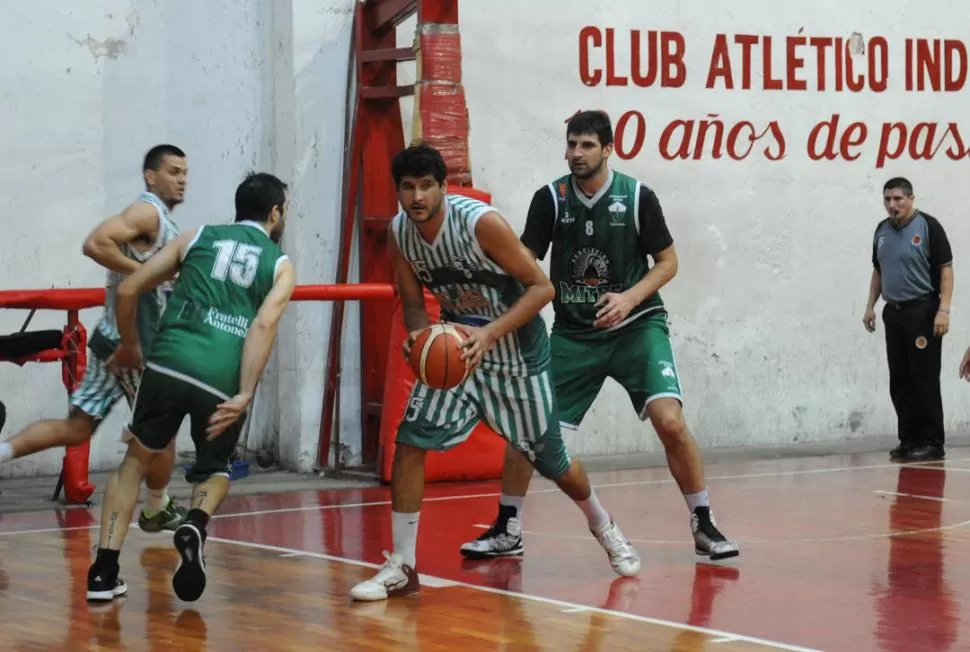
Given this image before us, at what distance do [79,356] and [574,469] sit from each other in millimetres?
4444

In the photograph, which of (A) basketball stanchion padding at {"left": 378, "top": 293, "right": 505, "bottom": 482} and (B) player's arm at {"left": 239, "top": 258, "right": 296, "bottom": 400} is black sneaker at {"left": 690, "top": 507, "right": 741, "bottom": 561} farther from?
(A) basketball stanchion padding at {"left": 378, "top": 293, "right": 505, "bottom": 482}

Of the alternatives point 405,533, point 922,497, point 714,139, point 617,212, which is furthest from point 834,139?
point 405,533

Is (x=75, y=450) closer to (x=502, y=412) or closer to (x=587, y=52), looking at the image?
(x=502, y=412)

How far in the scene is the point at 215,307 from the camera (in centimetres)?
741

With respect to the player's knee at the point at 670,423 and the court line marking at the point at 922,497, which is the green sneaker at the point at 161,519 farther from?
the court line marking at the point at 922,497

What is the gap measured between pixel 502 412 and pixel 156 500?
249cm

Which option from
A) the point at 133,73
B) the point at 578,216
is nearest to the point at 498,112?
the point at 133,73

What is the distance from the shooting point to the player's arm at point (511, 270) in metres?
7.51

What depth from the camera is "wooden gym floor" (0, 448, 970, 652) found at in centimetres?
680

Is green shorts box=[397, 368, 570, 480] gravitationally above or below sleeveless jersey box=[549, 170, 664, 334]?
below

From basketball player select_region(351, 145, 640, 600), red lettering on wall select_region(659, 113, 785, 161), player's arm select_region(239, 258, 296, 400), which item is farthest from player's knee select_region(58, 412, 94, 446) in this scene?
red lettering on wall select_region(659, 113, 785, 161)

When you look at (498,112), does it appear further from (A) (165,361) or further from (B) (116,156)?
(A) (165,361)

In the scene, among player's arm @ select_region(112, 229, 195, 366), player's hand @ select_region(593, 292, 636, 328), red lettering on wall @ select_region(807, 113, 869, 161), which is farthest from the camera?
red lettering on wall @ select_region(807, 113, 869, 161)

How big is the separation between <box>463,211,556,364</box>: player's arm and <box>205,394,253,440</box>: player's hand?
3.51 feet
